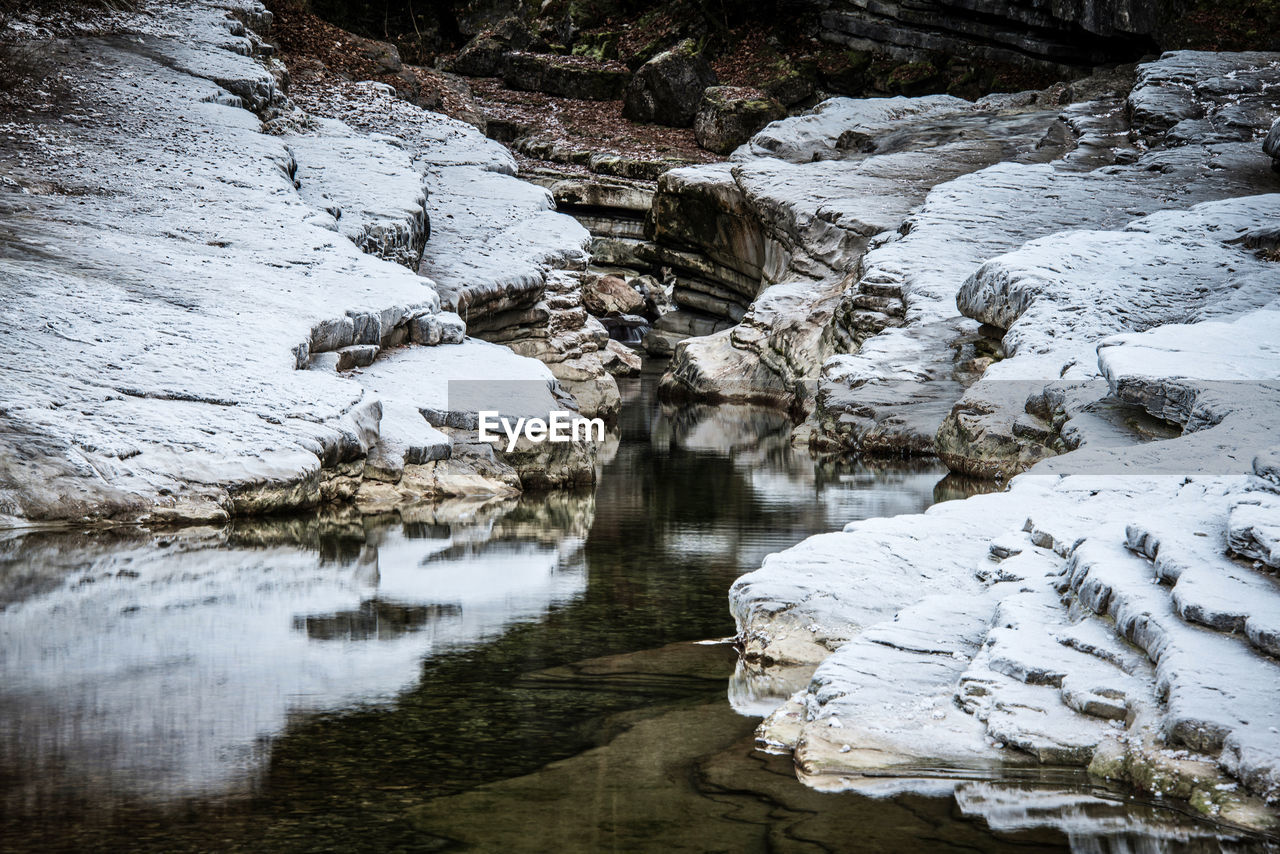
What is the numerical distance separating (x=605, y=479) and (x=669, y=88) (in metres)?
21.3

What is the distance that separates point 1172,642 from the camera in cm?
377

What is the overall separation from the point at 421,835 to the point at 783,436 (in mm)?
11780

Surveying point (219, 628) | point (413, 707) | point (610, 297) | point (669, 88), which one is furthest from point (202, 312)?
point (669, 88)

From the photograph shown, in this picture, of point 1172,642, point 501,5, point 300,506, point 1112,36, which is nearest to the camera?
point 1172,642

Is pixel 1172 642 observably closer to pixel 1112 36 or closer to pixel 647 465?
pixel 647 465

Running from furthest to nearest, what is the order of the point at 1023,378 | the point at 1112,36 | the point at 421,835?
the point at 1112,36 < the point at 1023,378 < the point at 421,835

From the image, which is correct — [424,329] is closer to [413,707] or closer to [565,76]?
[413,707]

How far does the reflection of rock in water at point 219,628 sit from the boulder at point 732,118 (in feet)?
72.5

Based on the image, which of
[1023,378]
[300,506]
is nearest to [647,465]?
[1023,378]

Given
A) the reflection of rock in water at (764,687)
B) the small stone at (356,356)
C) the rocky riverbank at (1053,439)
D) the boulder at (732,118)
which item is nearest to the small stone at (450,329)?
the small stone at (356,356)

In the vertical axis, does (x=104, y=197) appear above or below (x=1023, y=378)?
above

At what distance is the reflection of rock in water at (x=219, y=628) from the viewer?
3918mm

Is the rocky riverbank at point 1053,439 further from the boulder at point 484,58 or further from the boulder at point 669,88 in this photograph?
the boulder at point 484,58

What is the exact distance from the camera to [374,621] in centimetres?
588
